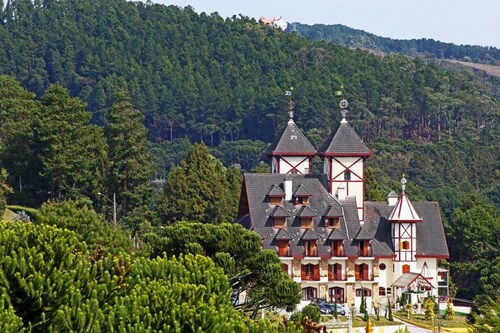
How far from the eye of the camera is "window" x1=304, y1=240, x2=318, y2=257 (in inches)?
2436

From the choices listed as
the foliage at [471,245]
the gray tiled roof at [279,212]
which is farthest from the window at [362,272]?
the foliage at [471,245]

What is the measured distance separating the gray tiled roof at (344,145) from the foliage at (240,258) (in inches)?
822

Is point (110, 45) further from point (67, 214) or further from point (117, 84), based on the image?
point (67, 214)

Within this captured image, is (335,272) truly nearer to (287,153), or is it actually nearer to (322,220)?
(322,220)

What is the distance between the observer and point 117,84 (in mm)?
177875

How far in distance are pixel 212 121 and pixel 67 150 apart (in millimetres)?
100078

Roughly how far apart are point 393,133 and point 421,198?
50515 millimetres

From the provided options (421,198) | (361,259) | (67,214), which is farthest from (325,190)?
(421,198)

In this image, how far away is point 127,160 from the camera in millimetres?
73812

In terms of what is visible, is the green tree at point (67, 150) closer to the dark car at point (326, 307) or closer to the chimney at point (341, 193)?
the chimney at point (341, 193)

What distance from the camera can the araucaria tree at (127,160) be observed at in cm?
7412

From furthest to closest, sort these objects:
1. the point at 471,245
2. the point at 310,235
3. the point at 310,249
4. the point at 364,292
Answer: the point at 471,245 → the point at 364,292 → the point at 310,249 → the point at 310,235

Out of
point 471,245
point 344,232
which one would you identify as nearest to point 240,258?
point 344,232

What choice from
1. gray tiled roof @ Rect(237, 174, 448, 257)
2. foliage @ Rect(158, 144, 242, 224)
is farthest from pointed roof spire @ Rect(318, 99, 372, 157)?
foliage @ Rect(158, 144, 242, 224)
